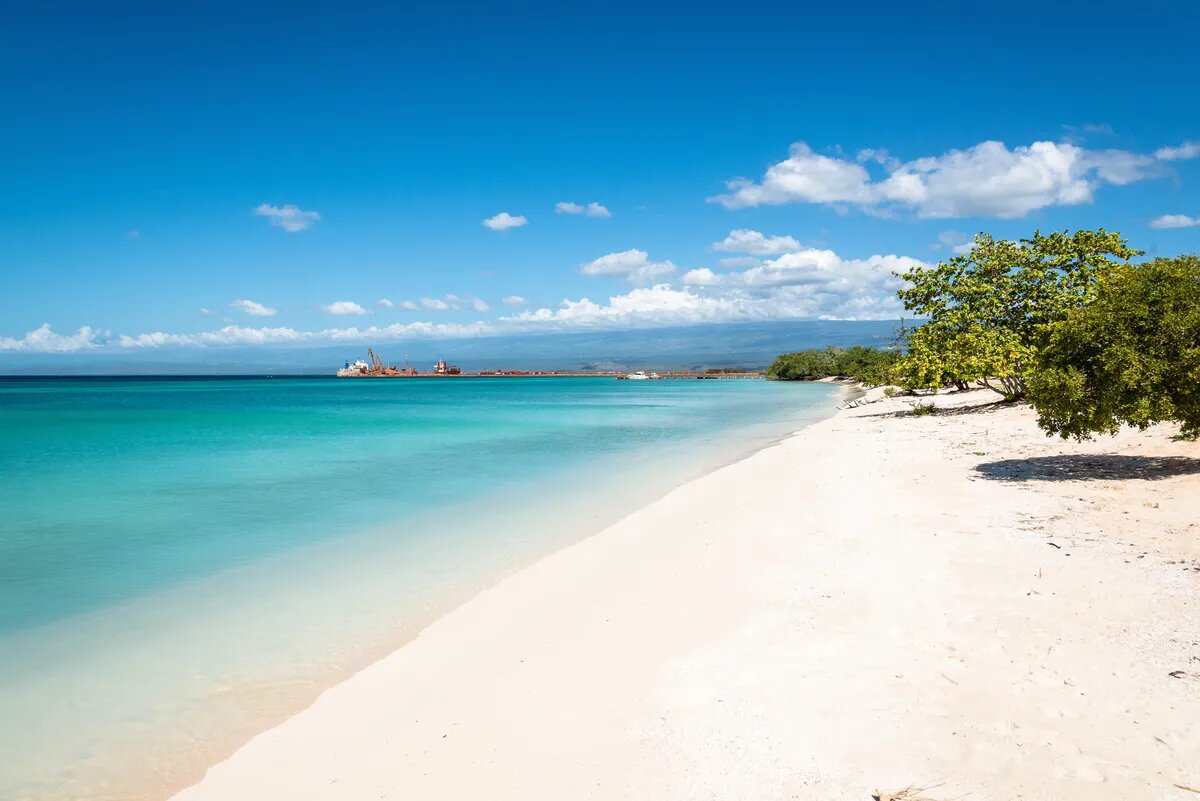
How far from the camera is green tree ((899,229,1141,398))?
24859 mm

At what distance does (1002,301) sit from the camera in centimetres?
2656

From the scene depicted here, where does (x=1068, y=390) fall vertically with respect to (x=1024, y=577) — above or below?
above

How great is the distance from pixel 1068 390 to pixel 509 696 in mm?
10964

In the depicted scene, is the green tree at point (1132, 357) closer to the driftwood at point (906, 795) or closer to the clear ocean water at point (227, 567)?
the clear ocean water at point (227, 567)

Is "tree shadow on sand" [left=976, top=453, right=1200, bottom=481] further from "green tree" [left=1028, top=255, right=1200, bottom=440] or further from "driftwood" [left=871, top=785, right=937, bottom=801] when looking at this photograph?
"driftwood" [left=871, top=785, right=937, bottom=801]

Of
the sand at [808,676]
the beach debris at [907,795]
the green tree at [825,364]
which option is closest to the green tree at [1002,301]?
the sand at [808,676]

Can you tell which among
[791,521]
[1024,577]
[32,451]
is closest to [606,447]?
[791,521]

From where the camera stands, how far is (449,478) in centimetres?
2034

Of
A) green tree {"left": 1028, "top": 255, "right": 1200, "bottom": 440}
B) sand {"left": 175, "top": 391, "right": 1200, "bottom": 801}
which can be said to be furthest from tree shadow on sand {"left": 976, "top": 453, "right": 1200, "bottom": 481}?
sand {"left": 175, "top": 391, "right": 1200, "bottom": 801}

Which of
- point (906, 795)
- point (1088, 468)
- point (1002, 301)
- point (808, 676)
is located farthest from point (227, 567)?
point (1002, 301)

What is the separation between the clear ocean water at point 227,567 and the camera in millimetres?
6121

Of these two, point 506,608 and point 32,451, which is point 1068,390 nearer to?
point 506,608

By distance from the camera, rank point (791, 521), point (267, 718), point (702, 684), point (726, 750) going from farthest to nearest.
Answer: point (791, 521)
point (267, 718)
point (702, 684)
point (726, 750)

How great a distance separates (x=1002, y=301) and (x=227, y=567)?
28.0m
